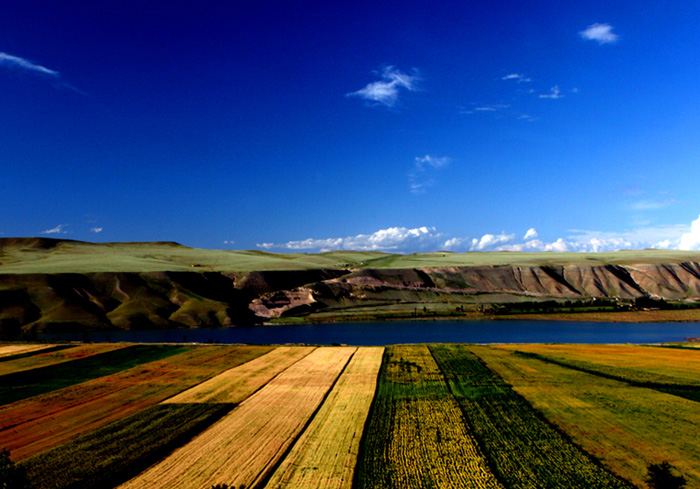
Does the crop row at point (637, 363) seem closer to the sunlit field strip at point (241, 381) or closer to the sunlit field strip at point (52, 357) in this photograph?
the sunlit field strip at point (241, 381)

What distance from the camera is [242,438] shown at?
84.8 feet

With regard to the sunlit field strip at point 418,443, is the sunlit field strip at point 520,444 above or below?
above

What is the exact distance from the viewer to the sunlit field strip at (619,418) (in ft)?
73.0

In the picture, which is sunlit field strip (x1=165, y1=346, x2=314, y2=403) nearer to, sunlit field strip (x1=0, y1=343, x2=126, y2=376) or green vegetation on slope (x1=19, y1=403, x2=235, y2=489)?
green vegetation on slope (x1=19, y1=403, x2=235, y2=489)

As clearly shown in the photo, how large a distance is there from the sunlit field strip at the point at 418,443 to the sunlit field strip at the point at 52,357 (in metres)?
35.8

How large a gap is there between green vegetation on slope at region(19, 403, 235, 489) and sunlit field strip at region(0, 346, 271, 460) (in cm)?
151

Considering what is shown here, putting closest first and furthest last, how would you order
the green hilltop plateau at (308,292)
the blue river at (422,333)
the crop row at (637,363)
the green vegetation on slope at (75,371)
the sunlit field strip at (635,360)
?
the crop row at (637,363)
the green vegetation on slope at (75,371)
the sunlit field strip at (635,360)
the blue river at (422,333)
the green hilltop plateau at (308,292)

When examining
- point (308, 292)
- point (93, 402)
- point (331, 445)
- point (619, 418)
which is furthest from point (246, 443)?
point (308, 292)

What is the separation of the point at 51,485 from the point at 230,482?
7.60m

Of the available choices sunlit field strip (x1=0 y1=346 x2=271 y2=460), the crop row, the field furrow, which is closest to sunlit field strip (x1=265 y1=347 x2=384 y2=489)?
sunlit field strip (x1=0 y1=346 x2=271 y2=460)

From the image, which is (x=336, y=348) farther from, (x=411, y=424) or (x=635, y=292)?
(x=635, y=292)

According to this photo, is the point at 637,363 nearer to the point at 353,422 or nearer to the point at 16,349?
the point at 353,422

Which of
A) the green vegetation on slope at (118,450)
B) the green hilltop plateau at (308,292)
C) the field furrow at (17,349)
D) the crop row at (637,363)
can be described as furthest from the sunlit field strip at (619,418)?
the green hilltop plateau at (308,292)

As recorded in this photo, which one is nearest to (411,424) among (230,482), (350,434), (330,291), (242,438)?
(350,434)
